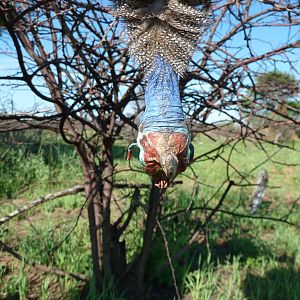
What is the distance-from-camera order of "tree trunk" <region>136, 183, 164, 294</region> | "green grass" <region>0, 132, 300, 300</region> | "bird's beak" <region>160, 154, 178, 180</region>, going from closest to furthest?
"bird's beak" <region>160, 154, 178, 180</region> → "tree trunk" <region>136, 183, 164, 294</region> → "green grass" <region>0, 132, 300, 300</region>

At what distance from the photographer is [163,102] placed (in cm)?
82

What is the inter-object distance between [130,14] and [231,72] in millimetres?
1566

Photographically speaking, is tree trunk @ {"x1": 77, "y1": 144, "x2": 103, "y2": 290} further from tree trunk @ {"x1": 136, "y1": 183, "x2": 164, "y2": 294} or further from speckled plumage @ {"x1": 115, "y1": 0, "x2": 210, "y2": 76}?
speckled plumage @ {"x1": 115, "y1": 0, "x2": 210, "y2": 76}

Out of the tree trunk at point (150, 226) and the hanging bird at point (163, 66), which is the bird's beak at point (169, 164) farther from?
the tree trunk at point (150, 226)

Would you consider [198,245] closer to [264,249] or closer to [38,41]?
[264,249]

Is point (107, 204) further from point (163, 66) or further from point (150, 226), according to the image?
point (163, 66)

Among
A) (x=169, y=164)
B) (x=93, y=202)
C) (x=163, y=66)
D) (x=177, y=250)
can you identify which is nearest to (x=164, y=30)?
(x=163, y=66)

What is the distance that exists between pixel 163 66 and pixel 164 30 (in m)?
0.07

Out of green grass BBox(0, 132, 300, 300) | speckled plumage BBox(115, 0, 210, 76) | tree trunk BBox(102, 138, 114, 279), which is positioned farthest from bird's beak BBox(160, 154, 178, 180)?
tree trunk BBox(102, 138, 114, 279)

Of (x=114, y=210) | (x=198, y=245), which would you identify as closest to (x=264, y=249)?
(x=198, y=245)

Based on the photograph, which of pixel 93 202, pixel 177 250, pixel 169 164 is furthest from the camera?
pixel 177 250

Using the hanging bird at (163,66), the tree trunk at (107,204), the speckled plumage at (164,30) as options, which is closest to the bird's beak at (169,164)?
the hanging bird at (163,66)

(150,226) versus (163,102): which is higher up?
(163,102)

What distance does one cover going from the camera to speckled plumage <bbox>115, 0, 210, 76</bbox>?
2.79 ft
